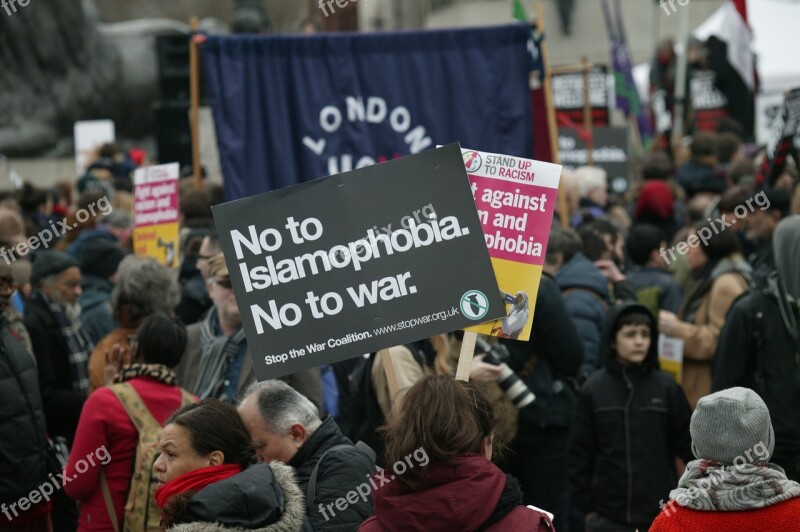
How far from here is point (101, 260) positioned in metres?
7.98

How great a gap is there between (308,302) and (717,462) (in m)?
1.41

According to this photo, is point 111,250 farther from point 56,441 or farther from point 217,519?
point 217,519

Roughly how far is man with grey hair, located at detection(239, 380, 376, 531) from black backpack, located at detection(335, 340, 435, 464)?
1276mm

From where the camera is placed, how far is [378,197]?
4258mm

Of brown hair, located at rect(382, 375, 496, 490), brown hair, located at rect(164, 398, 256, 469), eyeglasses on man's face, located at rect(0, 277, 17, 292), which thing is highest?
eyeglasses on man's face, located at rect(0, 277, 17, 292)

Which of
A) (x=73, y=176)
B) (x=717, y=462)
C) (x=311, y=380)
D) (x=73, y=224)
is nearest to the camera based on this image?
(x=717, y=462)

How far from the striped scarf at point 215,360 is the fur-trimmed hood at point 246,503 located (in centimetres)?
196

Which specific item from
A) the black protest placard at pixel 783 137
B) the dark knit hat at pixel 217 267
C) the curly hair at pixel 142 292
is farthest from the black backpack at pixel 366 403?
the black protest placard at pixel 783 137

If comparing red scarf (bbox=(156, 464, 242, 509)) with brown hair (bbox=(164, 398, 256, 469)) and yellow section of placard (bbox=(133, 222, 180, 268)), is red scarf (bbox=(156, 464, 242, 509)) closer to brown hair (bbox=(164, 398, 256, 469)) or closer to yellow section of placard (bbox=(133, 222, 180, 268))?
brown hair (bbox=(164, 398, 256, 469))

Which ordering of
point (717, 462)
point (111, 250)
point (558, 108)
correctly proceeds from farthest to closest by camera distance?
1. point (558, 108)
2. point (111, 250)
3. point (717, 462)

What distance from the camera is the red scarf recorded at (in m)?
3.89

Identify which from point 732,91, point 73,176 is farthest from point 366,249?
point 73,176

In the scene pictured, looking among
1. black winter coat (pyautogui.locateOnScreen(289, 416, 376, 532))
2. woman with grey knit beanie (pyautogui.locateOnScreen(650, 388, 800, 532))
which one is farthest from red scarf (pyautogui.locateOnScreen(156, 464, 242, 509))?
woman with grey knit beanie (pyautogui.locateOnScreen(650, 388, 800, 532))

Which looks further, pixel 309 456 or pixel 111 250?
pixel 111 250
